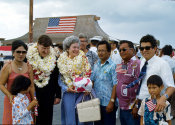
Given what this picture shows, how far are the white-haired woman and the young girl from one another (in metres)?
0.74

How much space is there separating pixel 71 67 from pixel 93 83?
0.51 metres

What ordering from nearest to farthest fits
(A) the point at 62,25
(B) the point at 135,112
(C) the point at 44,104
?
(B) the point at 135,112 < (C) the point at 44,104 < (A) the point at 62,25

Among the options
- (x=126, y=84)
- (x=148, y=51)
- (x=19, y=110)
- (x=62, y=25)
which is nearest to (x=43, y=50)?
(x=19, y=110)

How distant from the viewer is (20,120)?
3324mm

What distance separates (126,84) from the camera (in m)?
3.76

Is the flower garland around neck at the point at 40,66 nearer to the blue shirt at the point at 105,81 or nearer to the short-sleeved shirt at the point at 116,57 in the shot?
the blue shirt at the point at 105,81

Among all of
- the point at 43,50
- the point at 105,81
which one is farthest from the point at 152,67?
the point at 43,50

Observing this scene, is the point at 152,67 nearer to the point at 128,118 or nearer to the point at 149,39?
the point at 149,39

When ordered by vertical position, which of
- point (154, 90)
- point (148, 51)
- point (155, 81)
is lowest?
point (154, 90)

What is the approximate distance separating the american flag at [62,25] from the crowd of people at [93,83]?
79.2 ft

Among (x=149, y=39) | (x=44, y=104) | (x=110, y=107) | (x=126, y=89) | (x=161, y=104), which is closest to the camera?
(x=161, y=104)

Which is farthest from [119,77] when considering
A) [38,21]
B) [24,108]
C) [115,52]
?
[38,21]

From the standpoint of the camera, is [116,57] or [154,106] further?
[116,57]

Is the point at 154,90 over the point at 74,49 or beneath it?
beneath
